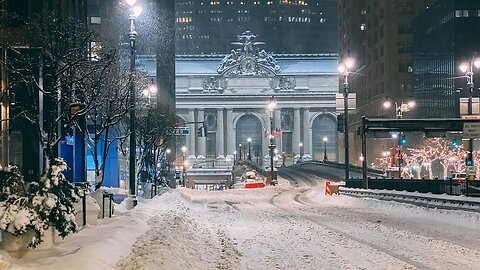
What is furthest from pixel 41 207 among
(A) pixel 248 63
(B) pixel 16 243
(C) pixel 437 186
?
(A) pixel 248 63

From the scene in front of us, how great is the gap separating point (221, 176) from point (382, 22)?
128ft

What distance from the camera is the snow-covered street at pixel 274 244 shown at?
Result: 12.1m

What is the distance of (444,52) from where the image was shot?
95375mm

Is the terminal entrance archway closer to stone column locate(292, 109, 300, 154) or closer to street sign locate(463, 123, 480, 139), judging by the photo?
stone column locate(292, 109, 300, 154)

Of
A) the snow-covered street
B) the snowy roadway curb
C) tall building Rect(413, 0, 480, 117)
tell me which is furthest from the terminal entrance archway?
the snow-covered street

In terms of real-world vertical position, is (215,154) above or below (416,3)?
below

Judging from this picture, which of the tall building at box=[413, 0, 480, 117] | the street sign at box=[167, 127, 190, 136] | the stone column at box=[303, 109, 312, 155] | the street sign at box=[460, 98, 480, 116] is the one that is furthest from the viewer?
the stone column at box=[303, 109, 312, 155]

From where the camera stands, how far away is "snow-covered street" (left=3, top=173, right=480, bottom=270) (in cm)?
1209

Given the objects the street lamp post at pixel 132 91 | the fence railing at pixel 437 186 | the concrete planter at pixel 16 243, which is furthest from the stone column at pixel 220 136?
the concrete planter at pixel 16 243

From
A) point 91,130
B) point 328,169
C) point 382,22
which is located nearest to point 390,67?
point 382,22

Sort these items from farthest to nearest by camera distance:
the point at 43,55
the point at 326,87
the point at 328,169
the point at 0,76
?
the point at 326,87, the point at 328,169, the point at 0,76, the point at 43,55

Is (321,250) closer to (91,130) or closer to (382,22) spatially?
(91,130)

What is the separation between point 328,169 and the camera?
3819 inches

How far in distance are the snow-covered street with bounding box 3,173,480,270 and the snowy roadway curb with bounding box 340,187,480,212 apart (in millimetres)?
1086
